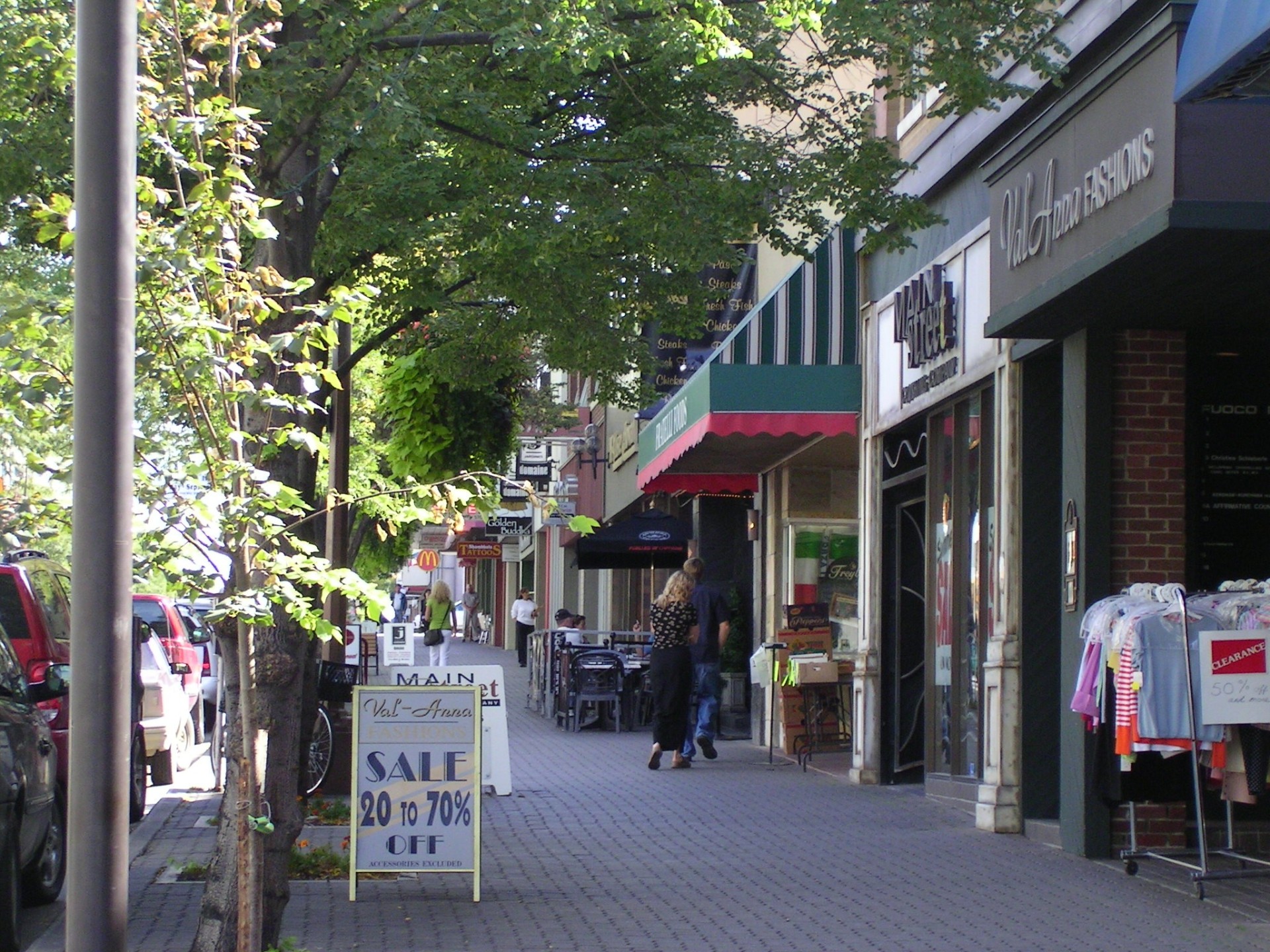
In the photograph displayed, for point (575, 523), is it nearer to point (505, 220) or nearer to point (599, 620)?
point (505, 220)

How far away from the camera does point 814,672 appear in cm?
1519

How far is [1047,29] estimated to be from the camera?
385 inches

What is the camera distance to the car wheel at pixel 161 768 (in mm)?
14281

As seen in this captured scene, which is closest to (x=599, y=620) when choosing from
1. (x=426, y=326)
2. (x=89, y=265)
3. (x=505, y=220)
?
(x=426, y=326)

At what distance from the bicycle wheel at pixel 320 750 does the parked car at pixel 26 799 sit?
3538 mm

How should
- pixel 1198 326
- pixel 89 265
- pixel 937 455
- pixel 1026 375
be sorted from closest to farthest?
pixel 89 265 < pixel 1198 326 < pixel 1026 375 < pixel 937 455

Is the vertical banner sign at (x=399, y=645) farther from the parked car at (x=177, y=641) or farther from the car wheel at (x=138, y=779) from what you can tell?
the car wheel at (x=138, y=779)

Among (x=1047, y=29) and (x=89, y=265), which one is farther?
(x=1047, y=29)

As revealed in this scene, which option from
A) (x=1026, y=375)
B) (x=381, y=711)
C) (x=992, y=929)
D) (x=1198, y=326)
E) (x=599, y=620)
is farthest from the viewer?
(x=599, y=620)

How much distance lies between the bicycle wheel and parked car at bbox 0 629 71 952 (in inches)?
139

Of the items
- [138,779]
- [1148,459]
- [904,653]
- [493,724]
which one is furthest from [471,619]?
[1148,459]

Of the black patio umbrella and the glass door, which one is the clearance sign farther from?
the black patio umbrella

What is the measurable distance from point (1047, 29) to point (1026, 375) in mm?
2166

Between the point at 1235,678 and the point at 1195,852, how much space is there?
134 cm
